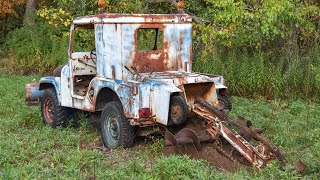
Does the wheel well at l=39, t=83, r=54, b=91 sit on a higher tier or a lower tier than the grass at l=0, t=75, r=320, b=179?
higher

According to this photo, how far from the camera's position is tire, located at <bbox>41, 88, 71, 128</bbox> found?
1029cm

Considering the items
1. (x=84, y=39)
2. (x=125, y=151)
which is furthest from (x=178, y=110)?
(x=84, y=39)

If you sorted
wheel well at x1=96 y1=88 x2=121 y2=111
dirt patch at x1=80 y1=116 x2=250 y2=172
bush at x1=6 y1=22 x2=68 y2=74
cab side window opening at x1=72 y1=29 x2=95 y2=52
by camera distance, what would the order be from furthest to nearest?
1. bush at x1=6 y1=22 x2=68 y2=74
2. cab side window opening at x1=72 y1=29 x2=95 y2=52
3. wheel well at x1=96 y1=88 x2=121 y2=111
4. dirt patch at x1=80 y1=116 x2=250 y2=172

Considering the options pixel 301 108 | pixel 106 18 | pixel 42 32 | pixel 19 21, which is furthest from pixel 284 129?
pixel 19 21

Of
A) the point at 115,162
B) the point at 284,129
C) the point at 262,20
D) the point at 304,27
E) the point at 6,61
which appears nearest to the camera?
the point at 115,162

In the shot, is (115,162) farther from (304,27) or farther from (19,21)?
(19,21)

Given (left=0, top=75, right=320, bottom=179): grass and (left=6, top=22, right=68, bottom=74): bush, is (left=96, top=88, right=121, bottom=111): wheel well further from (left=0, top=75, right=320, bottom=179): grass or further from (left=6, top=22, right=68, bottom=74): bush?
(left=6, top=22, right=68, bottom=74): bush

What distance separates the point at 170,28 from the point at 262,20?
159 inches

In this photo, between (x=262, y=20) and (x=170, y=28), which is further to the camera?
(x=262, y=20)

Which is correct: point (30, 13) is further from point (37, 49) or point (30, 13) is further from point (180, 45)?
point (180, 45)

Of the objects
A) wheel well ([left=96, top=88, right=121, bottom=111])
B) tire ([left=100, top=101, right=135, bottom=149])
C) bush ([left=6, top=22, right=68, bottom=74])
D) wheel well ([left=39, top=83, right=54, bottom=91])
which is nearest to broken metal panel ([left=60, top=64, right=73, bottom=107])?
wheel well ([left=39, top=83, right=54, bottom=91])

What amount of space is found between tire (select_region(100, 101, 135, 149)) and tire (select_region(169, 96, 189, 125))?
90 centimetres

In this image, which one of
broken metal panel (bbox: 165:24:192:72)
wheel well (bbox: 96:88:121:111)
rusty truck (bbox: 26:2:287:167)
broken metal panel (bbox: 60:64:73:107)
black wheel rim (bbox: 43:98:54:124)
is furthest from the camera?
black wheel rim (bbox: 43:98:54:124)

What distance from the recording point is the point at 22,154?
7.85 metres
